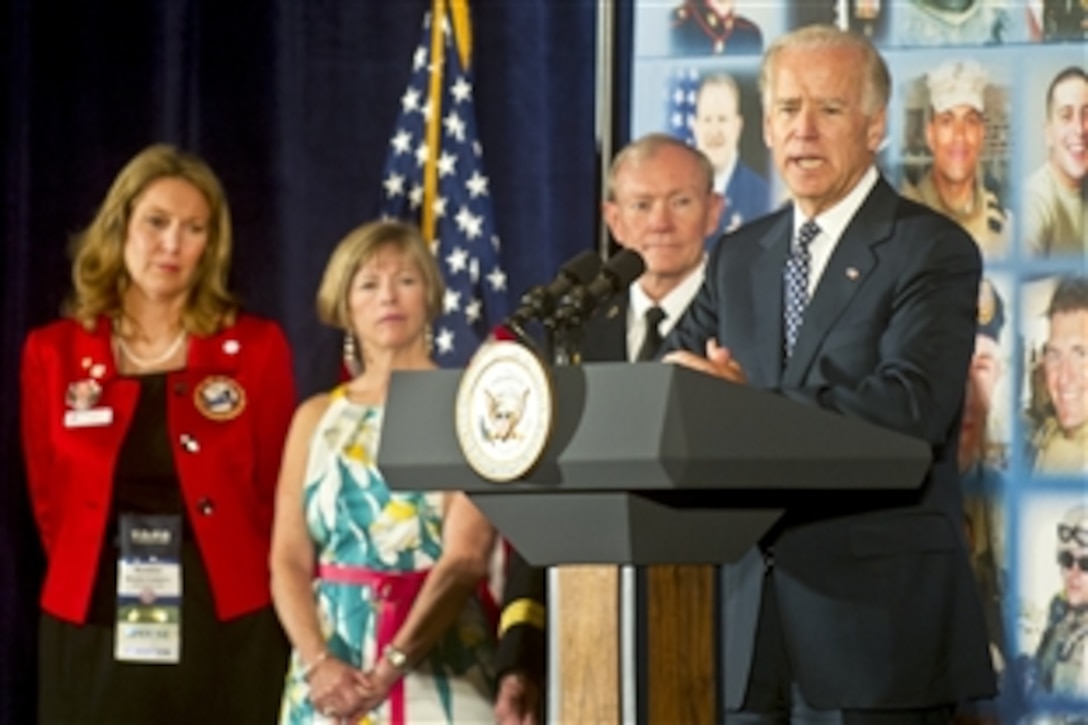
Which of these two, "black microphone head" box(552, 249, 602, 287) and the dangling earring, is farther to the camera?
the dangling earring

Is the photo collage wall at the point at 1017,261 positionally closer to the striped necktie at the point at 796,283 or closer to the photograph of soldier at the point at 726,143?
the photograph of soldier at the point at 726,143

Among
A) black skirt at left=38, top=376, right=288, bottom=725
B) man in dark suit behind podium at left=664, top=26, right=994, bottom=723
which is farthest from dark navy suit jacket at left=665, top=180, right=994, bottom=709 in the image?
black skirt at left=38, top=376, right=288, bottom=725

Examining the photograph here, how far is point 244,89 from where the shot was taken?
4.93 metres

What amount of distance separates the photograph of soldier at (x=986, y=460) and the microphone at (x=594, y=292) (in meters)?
1.27

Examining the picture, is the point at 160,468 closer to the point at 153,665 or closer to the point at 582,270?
the point at 153,665

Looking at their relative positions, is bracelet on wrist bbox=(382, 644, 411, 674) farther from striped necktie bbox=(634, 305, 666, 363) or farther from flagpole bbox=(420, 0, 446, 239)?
flagpole bbox=(420, 0, 446, 239)

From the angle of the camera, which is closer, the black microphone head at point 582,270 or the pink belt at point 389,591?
the black microphone head at point 582,270

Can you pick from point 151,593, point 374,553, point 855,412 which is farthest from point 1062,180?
point 151,593

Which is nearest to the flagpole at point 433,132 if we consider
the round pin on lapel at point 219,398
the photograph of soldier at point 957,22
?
the round pin on lapel at point 219,398

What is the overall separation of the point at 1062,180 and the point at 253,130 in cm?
212

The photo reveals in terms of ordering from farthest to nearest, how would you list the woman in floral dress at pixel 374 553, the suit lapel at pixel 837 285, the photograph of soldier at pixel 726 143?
the woman in floral dress at pixel 374 553 → the photograph of soldier at pixel 726 143 → the suit lapel at pixel 837 285

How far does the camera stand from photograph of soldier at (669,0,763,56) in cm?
409

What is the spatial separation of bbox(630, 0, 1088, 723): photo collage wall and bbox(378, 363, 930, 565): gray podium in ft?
3.73

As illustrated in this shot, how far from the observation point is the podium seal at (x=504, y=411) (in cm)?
256
